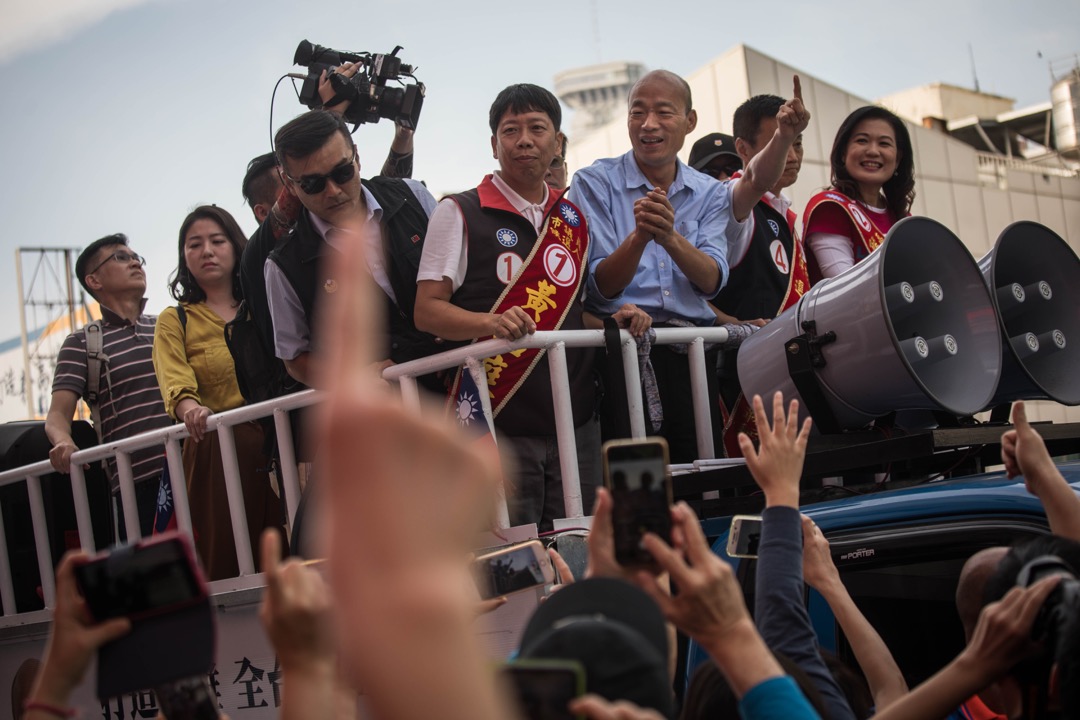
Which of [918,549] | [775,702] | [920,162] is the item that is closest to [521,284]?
[918,549]

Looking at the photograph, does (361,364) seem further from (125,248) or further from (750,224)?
(125,248)

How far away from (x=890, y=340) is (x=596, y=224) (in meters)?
1.41

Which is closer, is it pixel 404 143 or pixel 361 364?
pixel 361 364

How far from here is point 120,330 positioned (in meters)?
Answer: 5.16

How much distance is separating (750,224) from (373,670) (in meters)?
3.74

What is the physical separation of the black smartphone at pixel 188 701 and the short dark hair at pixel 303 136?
108 inches

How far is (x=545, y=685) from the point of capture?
111 centimetres

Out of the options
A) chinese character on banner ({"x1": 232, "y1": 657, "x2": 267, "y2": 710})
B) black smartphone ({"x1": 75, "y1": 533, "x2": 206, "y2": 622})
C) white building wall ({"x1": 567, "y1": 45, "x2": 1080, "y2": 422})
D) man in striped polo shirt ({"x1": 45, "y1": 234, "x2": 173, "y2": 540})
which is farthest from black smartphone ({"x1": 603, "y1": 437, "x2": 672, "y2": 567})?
white building wall ({"x1": 567, "y1": 45, "x2": 1080, "y2": 422})

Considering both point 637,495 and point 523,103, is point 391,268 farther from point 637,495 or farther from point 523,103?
point 637,495

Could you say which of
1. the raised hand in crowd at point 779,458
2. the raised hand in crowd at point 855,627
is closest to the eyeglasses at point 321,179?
the raised hand in crowd at point 855,627

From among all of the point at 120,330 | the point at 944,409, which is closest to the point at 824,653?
the point at 944,409

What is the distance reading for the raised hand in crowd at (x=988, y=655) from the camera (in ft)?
5.27

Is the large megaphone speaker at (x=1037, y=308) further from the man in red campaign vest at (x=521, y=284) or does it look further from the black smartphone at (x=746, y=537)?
the black smartphone at (x=746, y=537)

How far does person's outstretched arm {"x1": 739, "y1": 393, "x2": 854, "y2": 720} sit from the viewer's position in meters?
2.00
